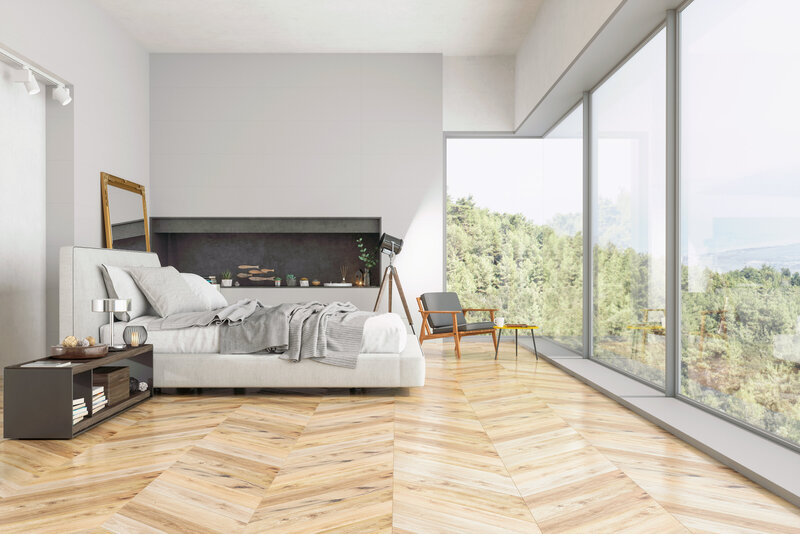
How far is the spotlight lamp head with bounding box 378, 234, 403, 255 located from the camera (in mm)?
6914

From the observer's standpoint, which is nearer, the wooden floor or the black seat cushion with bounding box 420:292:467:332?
the wooden floor

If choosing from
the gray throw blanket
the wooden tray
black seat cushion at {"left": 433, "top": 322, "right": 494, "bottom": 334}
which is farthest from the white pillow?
black seat cushion at {"left": 433, "top": 322, "right": 494, "bottom": 334}

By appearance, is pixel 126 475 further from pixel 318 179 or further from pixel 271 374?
pixel 318 179

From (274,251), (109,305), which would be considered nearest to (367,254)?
(274,251)

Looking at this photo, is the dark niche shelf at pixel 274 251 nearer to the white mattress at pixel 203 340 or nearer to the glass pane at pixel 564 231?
the glass pane at pixel 564 231

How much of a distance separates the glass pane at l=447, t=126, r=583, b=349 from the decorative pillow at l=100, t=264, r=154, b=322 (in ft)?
13.1

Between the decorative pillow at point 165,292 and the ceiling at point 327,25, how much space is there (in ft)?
10.1

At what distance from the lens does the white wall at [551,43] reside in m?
4.43

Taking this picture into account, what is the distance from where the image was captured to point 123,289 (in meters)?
4.48

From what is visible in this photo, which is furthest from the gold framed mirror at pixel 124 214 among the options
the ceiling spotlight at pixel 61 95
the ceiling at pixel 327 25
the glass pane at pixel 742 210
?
the glass pane at pixel 742 210

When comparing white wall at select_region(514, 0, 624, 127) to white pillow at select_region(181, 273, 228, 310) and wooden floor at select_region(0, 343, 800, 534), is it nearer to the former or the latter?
wooden floor at select_region(0, 343, 800, 534)

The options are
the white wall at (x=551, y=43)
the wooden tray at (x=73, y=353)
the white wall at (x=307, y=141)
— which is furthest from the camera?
the white wall at (x=307, y=141)

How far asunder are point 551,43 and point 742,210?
311 centimetres

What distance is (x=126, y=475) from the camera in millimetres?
2580
